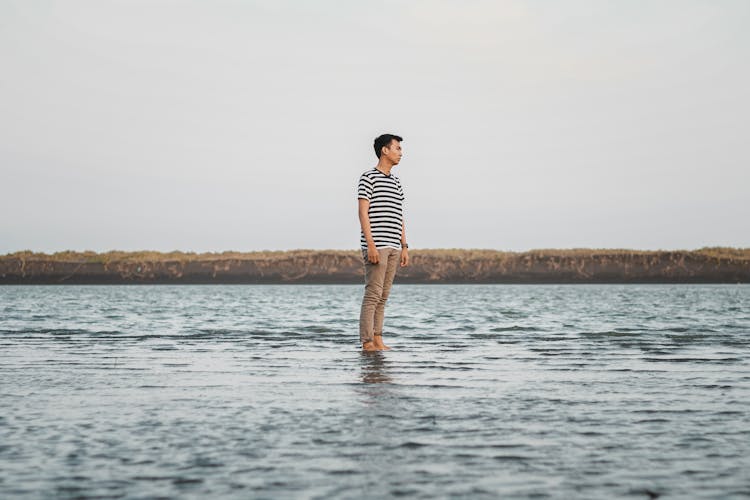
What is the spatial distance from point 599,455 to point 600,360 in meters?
4.23

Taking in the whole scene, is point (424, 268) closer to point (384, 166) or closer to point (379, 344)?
point (384, 166)

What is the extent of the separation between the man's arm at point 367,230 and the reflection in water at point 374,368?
1177mm

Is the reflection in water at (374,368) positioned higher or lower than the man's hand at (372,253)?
lower

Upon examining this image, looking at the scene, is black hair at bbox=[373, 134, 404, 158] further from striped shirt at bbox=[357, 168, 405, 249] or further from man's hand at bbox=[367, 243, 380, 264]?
man's hand at bbox=[367, 243, 380, 264]

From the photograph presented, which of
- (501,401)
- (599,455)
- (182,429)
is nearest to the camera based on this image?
(599,455)

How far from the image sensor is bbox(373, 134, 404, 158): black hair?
10102 mm

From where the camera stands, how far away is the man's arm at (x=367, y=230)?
31.7 ft

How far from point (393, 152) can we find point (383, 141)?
166mm

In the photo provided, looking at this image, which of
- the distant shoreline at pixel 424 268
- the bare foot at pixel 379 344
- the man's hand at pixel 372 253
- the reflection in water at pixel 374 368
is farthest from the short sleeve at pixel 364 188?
the distant shoreline at pixel 424 268

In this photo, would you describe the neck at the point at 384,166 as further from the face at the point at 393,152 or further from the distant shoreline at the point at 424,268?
the distant shoreline at the point at 424,268

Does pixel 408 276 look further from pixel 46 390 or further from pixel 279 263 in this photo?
pixel 46 390

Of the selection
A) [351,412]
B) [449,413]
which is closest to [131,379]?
[351,412]

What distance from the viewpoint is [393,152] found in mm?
10070

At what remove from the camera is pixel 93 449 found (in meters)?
3.96
